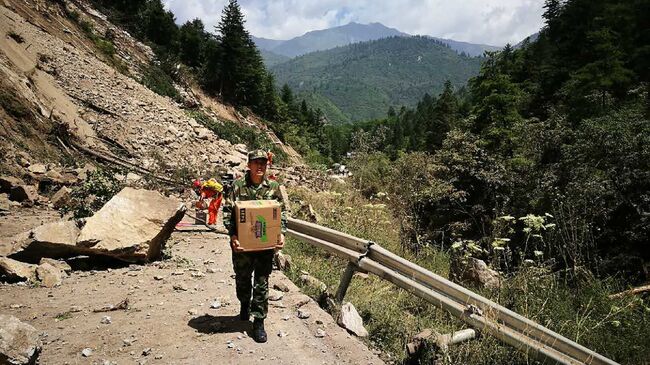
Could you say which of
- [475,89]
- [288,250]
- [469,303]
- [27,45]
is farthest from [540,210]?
[27,45]

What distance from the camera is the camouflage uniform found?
3867mm

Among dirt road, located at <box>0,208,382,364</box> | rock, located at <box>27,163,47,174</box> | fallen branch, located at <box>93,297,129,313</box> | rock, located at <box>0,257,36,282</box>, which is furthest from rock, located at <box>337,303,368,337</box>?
rock, located at <box>27,163,47,174</box>

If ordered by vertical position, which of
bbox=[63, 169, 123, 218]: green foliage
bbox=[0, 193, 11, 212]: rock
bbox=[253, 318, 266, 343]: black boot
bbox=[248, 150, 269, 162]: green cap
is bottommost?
bbox=[253, 318, 266, 343]: black boot

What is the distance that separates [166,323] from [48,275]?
75.7 inches

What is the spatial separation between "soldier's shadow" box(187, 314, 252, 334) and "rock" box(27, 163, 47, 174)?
7317 millimetres

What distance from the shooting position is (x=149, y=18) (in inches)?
1537

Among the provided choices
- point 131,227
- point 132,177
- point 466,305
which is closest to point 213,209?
point 131,227

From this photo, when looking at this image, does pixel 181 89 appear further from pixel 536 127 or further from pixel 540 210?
pixel 540 210

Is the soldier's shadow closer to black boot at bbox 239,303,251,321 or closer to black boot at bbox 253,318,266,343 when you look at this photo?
black boot at bbox 239,303,251,321

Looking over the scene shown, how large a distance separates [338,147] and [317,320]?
92.2m

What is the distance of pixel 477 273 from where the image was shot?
4941 millimetres

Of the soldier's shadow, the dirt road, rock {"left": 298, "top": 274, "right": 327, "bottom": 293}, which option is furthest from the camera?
rock {"left": 298, "top": 274, "right": 327, "bottom": 293}

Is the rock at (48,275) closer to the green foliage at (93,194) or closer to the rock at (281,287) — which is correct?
the green foliage at (93,194)

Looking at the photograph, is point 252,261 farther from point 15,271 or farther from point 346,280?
point 15,271
